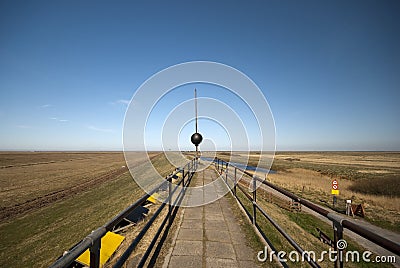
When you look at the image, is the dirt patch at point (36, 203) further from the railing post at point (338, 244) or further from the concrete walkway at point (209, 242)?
the railing post at point (338, 244)

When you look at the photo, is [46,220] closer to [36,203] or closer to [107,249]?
[36,203]

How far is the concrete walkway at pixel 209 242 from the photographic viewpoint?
336 cm

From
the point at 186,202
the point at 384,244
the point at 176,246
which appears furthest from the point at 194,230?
the point at 384,244

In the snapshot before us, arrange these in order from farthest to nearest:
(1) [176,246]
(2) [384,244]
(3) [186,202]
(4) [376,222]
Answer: (4) [376,222]
(3) [186,202]
(1) [176,246]
(2) [384,244]

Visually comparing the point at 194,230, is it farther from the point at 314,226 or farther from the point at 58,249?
the point at 314,226

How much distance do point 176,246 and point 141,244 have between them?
0.74 metres

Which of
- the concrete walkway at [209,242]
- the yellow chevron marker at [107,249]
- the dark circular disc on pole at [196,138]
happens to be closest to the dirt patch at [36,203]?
the yellow chevron marker at [107,249]

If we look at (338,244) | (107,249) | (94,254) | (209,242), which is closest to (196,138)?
→ (107,249)

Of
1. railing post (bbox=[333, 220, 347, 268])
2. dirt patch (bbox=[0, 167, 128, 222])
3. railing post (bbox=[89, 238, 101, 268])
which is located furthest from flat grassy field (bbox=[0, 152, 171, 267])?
railing post (bbox=[333, 220, 347, 268])

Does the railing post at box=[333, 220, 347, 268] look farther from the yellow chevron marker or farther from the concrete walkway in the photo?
the yellow chevron marker

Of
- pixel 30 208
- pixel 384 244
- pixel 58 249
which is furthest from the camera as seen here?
pixel 30 208

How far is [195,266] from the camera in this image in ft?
10.6

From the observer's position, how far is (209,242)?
405cm

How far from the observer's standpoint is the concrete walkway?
11.0ft
